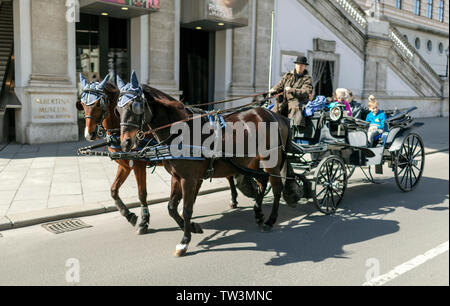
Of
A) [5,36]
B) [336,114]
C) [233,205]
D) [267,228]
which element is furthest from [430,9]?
[267,228]

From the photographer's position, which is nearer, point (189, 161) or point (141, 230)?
point (189, 161)

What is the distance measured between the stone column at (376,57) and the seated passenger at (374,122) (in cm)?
1426

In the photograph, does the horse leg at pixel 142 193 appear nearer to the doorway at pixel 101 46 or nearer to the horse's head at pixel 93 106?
the horse's head at pixel 93 106

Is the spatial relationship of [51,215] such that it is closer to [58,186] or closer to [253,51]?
[58,186]

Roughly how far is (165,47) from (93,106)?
32.1ft

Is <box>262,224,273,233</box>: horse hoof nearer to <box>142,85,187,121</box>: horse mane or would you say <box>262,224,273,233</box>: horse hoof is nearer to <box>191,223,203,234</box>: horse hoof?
<box>191,223,203,234</box>: horse hoof

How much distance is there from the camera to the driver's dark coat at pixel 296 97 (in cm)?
696

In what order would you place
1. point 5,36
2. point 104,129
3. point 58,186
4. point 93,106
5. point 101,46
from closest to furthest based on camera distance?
point 93,106, point 104,129, point 58,186, point 101,46, point 5,36

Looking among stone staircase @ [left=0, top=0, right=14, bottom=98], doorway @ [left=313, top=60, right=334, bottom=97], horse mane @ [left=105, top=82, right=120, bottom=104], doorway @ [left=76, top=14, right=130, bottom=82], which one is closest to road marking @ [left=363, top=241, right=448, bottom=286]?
horse mane @ [left=105, top=82, right=120, bottom=104]

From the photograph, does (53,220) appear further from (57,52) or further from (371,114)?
(57,52)

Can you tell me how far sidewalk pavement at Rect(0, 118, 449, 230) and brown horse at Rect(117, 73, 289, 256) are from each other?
2053mm

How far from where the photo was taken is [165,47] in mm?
14570

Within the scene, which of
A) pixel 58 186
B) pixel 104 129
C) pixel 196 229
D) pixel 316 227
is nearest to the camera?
pixel 104 129

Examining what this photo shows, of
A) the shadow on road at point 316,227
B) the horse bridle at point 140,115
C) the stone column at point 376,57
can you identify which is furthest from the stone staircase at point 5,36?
the stone column at point 376,57
